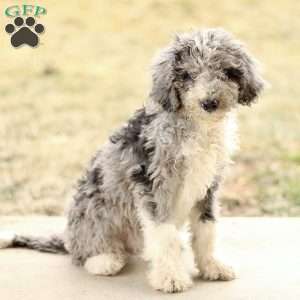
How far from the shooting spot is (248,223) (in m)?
5.47

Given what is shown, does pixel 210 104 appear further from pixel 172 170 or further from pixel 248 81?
pixel 172 170

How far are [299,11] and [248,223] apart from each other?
9.42 metres

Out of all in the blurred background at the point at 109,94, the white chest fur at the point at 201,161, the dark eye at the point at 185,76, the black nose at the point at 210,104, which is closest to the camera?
the black nose at the point at 210,104

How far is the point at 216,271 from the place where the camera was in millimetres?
4402

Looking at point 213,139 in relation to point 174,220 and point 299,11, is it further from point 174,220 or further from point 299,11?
point 299,11

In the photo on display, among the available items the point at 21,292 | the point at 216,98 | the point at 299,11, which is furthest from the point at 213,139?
the point at 299,11

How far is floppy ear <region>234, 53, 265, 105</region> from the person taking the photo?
4.10m

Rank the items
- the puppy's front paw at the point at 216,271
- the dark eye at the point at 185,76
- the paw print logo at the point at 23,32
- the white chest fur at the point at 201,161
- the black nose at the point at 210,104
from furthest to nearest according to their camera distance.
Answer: the paw print logo at the point at 23,32, the puppy's front paw at the point at 216,271, the white chest fur at the point at 201,161, the dark eye at the point at 185,76, the black nose at the point at 210,104

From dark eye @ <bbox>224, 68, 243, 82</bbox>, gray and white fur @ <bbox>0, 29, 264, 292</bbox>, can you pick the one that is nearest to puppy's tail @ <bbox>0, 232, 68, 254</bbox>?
gray and white fur @ <bbox>0, 29, 264, 292</bbox>

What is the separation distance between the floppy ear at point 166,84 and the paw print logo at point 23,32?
4.50 feet

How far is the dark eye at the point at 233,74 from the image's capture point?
4.05m

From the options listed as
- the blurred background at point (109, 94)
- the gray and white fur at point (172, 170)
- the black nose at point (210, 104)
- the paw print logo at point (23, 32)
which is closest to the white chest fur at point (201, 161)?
the gray and white fur at point (172, 170)

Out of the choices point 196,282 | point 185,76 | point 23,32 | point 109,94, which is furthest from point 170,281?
point 109,94

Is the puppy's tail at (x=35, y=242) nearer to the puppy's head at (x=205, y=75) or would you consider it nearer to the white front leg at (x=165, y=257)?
→ the white front leg at (x=165, y=257)
